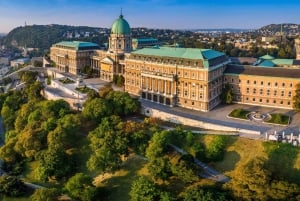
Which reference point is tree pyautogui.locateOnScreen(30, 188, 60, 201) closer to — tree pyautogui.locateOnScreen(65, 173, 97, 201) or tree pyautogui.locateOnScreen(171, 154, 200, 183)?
tree pyautogui.locateOnScreen(65, 173, 97, 201)

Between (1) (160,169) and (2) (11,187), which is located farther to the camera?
(2) (11,187)

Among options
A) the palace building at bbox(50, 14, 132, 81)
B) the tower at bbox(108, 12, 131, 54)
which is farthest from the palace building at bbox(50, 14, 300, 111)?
the tower at bbox(108, 12, 131, 54)

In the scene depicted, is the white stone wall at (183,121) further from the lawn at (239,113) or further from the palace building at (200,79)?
the lawn at (239,113)

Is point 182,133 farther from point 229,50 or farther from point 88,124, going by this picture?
point 229,50

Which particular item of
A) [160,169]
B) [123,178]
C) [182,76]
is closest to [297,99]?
[182,76]

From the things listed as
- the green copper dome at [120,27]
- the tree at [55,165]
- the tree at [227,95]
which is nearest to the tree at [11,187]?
the tree at [55,165]

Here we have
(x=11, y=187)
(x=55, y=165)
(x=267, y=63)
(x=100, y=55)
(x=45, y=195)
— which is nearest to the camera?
(x=45, y=195)

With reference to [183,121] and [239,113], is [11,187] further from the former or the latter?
[239,113]
